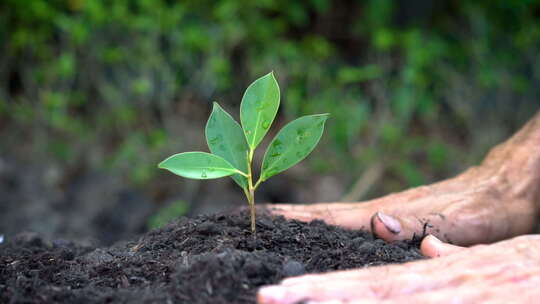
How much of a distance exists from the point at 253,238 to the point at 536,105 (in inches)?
133

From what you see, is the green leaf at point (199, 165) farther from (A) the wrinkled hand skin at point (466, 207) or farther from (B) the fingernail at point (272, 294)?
(A) the wrinkled hand skin at point (466, 207)

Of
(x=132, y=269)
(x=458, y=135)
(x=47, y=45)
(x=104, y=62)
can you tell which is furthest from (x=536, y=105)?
(x=132, y=269)

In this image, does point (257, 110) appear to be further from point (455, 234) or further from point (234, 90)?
point (234, 90)

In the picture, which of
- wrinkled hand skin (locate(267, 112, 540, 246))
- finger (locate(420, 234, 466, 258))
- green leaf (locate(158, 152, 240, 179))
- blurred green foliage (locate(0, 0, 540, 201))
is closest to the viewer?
green leaf (locate(158, 152, 240, 179))

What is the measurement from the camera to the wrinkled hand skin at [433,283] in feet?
3.66

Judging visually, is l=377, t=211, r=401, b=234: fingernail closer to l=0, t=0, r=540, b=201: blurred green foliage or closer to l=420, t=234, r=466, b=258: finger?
l=420, t=234, r=466, b=258: finger

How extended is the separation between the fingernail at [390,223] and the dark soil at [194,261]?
0.06 metres

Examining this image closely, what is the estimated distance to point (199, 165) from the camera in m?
1.33

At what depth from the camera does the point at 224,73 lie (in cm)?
371

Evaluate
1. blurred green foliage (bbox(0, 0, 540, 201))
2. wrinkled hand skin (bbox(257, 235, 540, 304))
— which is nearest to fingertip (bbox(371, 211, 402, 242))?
wrinkled hand skin (bbox(257, 235, 540, 304))

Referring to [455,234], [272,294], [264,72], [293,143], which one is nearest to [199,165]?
[293,143]

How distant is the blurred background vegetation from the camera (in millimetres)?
3549

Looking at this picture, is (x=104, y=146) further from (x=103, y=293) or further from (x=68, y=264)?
(x=103, y=293)

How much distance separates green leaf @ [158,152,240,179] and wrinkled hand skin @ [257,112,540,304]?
0.31 metres
